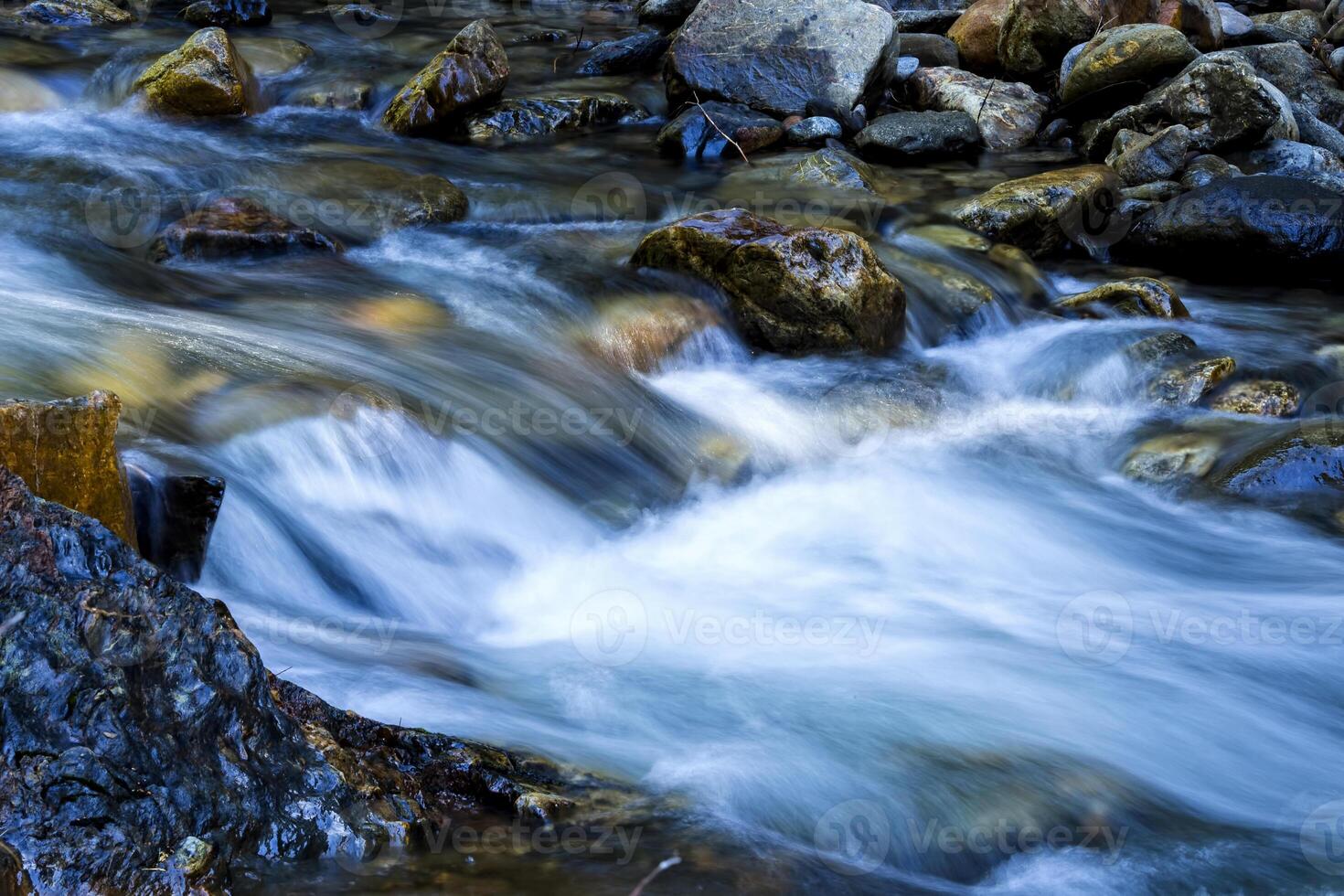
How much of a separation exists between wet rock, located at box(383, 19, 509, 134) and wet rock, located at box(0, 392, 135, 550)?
6826mm

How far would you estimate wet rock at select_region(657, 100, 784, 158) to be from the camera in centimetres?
984

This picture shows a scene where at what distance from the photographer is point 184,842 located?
213cm

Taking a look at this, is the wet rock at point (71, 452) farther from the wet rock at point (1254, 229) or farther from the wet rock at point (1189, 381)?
the wet rock at point (1254, 229)

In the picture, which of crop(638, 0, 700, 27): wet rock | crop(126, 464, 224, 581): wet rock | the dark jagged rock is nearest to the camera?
the dark jagged rock

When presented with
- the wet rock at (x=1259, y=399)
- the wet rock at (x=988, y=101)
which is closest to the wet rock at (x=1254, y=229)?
the wet rock at (x=1259, y=399)

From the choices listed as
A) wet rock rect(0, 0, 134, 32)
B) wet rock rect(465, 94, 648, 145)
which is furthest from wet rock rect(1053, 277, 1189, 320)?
wet rock rect(0, 0, 134, 32)

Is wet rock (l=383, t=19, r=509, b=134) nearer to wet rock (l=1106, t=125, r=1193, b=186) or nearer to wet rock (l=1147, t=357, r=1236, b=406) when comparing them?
wet rock (l=1106, t=125, r=1193, b=186)

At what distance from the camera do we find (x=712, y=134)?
9883 mm

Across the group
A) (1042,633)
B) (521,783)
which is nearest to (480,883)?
(521,783)

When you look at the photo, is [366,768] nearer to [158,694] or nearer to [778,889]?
[158,694]

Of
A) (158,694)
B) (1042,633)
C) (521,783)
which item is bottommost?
(1042,633)

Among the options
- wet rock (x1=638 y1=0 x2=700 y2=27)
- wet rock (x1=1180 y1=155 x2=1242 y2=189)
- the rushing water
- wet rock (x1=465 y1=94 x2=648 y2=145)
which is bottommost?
the rushing water

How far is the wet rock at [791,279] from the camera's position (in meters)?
6.46

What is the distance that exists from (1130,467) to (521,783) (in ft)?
14.1
